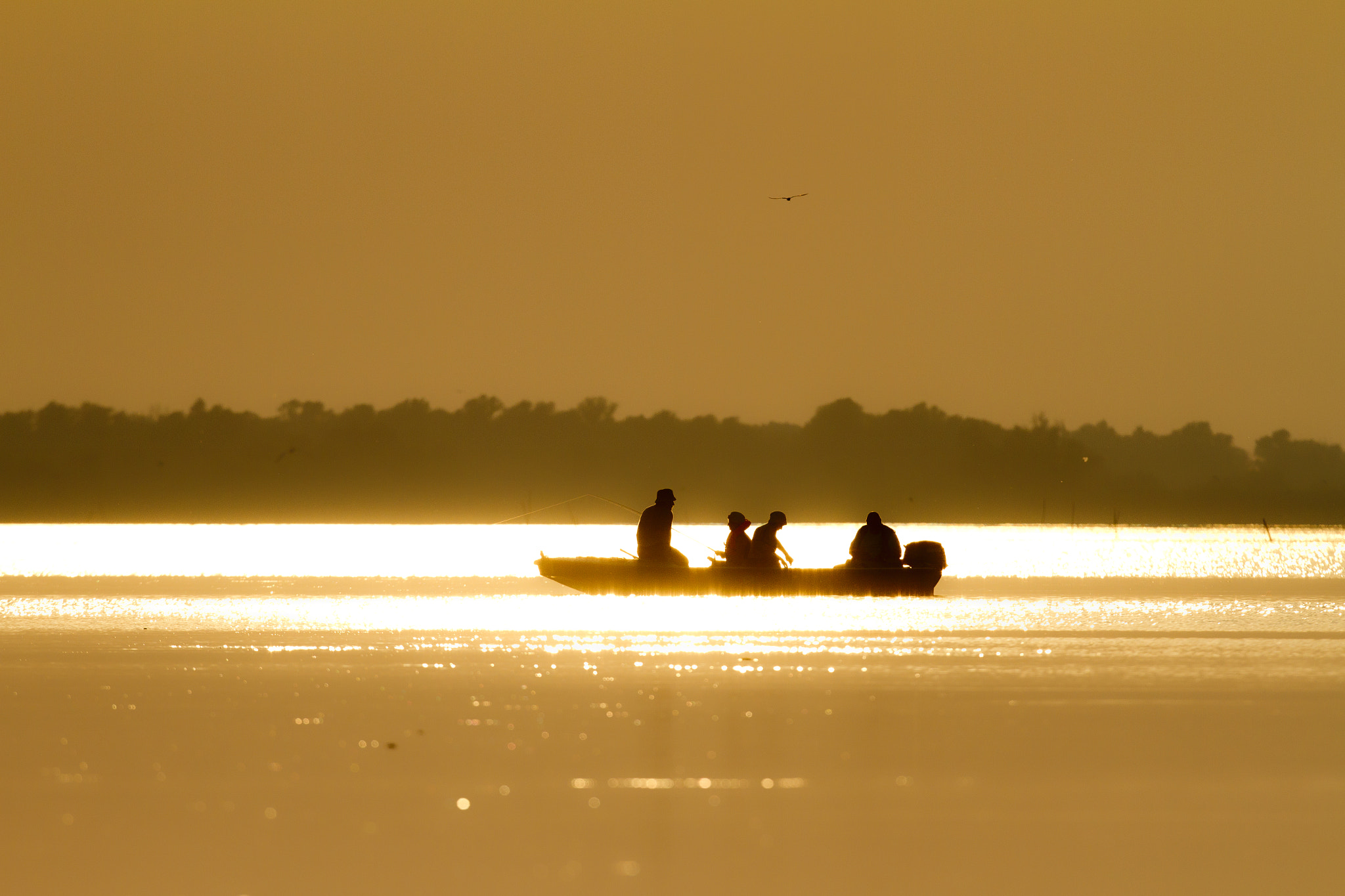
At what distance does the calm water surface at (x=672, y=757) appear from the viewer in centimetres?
834

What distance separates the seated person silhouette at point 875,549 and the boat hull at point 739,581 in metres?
0.17

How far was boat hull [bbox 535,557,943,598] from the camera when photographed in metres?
30.2

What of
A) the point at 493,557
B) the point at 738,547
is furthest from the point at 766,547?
the point at 493,557

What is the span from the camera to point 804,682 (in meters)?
16.2

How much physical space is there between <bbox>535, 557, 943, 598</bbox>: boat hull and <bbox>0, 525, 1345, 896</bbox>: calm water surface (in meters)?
4.70

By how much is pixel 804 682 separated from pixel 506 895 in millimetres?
8787

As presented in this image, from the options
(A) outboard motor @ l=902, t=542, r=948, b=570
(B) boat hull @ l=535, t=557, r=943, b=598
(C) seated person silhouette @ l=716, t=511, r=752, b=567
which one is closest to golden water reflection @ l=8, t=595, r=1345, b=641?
(B) boat hull @ l=535, t=557, r=943, b=598

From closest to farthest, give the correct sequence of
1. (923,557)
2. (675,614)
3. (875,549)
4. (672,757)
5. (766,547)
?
(672,757) → (675,614) → (766,547) → (875,549) → (923,557)

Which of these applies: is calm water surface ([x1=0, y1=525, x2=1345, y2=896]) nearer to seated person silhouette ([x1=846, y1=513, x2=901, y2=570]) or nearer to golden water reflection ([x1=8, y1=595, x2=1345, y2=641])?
golden water reflection ([x1=8, y1=595, x2=1345, y2=641])

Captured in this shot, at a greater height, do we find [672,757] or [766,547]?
[766,547]

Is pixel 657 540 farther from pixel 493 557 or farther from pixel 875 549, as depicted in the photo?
pixel 493 557

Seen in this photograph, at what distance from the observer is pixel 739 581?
30469mm

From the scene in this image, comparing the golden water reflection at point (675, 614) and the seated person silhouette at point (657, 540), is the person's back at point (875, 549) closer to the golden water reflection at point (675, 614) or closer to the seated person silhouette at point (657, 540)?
the golden water reflection at point (675, 614)

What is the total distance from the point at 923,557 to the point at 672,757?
20.5m
